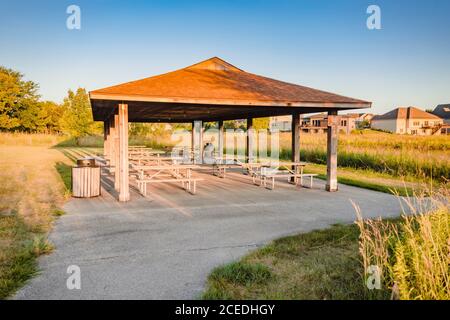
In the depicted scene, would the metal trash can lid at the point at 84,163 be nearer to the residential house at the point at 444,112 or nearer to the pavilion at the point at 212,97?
the pavilion at the point at 212,97

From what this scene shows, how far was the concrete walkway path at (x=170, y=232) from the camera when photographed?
3.95 m

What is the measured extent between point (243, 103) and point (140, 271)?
18.5 feet

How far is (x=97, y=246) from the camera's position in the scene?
211 inches

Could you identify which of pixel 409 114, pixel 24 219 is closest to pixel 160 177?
pixel 24 219

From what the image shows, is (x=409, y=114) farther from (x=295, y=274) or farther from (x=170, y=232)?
(x=295, y=274)

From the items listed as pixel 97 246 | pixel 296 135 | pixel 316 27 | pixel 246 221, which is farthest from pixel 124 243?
pixel 316 27

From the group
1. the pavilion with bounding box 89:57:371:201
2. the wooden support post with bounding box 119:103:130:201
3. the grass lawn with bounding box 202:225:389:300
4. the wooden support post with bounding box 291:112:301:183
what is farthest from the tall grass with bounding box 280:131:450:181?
the wooden support post with bounding box 119:103:130:201

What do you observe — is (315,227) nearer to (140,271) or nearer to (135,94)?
(140,271)

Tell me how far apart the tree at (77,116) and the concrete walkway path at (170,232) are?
91.4ft

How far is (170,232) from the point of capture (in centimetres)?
617

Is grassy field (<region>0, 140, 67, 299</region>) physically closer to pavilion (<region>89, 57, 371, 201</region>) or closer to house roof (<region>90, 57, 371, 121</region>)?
pavilion (<region>89, 57, 371, 201</region>)

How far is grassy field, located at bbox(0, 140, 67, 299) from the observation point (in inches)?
167

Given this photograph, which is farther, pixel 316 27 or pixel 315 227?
pixel 316 27

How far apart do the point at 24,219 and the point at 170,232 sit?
306 centimetres
